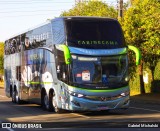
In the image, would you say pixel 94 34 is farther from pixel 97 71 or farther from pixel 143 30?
pixel 143 30

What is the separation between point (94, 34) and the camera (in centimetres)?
2008

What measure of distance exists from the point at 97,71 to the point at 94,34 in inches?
65.0

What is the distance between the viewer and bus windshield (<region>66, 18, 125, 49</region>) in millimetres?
19734

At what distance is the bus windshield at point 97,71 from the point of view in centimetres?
1934

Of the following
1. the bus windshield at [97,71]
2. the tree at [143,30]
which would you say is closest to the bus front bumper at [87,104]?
the bus windshield at [97,71]

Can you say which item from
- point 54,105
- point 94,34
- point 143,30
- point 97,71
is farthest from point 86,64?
point 143,30

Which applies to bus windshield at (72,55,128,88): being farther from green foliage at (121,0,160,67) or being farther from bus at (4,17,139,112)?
green foliage at (121,0,160,67)

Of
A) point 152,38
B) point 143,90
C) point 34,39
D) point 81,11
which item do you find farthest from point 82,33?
point 81,11

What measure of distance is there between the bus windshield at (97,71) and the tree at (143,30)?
1134cm

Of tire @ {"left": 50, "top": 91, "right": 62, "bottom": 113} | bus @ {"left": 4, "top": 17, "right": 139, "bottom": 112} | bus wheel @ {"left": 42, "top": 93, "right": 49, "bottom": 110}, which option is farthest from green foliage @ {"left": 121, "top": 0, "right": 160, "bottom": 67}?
tire @ {"left": 50, "top": 91, "right": 62, "bottom": 113}

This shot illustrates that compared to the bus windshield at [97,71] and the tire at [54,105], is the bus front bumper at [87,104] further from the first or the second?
the tire at [54,105]

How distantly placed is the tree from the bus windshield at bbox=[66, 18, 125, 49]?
10.4 m

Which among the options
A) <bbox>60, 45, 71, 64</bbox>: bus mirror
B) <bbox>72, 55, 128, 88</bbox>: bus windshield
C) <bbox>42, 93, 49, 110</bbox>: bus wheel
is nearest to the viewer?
<bbox>60, 45, 71, 64</bbox>: bus mirror

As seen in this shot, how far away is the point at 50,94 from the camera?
72.6 feet
